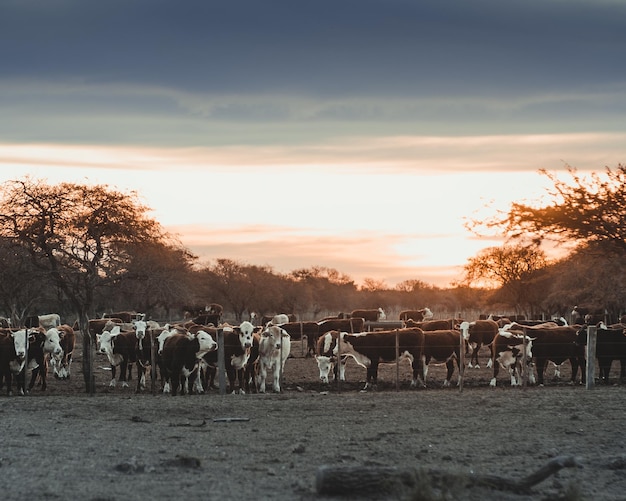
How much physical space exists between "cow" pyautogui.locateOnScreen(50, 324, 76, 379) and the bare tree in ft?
11.1

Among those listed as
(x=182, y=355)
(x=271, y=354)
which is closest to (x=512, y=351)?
(x=271, y=354)

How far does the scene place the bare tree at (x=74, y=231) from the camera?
27.8 meters

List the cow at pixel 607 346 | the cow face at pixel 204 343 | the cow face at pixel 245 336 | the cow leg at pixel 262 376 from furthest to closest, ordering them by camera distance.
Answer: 1. the cow at pixel 607 346
2. the cow leg at pixel 262 376
3. the cow face at pixel 245 336
4. the cow face at pixel 204 343

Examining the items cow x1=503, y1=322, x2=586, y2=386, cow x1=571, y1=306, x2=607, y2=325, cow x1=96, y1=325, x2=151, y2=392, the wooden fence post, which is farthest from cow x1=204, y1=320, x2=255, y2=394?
cow x1=571, y1=306, x2=607, y2=325

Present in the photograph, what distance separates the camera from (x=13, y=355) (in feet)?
87.8

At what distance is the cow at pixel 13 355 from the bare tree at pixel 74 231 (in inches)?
70.3

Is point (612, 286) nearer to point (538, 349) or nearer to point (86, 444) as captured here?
point (538, 349)

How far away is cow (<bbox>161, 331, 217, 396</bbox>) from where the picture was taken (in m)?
26.4

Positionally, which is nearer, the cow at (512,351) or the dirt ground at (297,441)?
the dirt ground at (297,441)

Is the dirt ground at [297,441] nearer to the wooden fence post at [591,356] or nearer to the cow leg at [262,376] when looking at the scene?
the cow leg at [262,376]

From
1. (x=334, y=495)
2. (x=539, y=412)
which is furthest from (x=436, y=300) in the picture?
(x=334, y=495)

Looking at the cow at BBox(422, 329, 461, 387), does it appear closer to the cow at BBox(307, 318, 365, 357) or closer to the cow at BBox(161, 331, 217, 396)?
the cow at BBox(161, 331, 217, 396)

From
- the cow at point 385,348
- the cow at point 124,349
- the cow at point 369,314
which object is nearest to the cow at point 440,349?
the cow at point 385,348

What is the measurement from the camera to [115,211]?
28.5m
